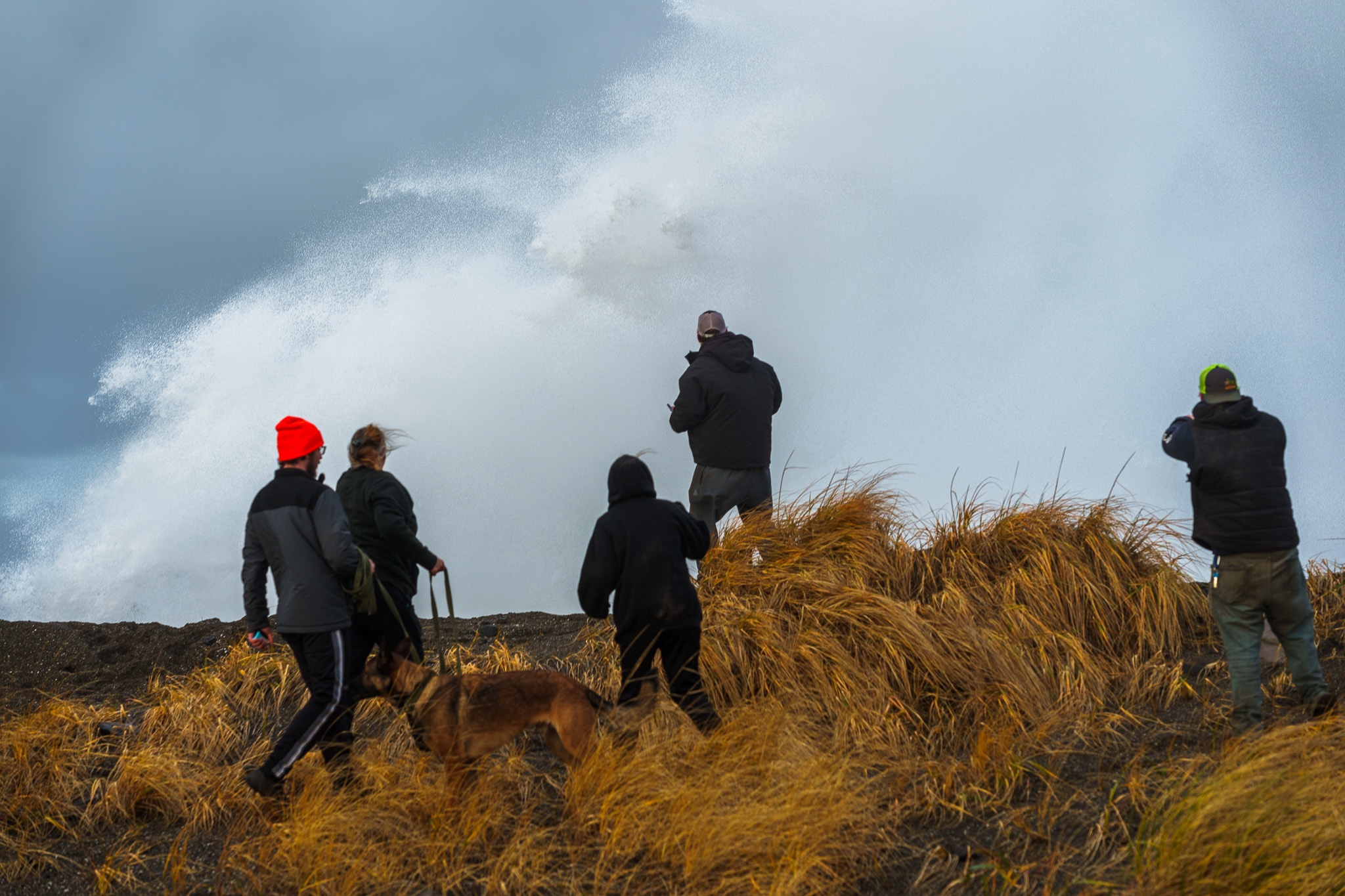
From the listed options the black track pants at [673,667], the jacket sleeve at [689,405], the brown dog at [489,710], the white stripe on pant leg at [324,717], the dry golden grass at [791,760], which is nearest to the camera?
the dry golden grass at [791,760]

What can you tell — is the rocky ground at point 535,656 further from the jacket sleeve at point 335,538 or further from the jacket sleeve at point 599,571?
the jacket sleeve at point 599,571

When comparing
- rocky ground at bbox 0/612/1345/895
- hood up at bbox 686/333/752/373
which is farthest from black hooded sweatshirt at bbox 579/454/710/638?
hood up at bbox 686/333/752/373

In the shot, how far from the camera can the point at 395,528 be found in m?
5.29

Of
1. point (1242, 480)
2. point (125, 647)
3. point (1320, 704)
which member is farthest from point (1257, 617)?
point (125, 647)

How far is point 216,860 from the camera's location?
4.84 m

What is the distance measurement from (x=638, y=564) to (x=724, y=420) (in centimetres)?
306

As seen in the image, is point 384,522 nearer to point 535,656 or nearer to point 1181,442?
point 535,656

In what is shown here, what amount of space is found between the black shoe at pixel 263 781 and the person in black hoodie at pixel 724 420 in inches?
155

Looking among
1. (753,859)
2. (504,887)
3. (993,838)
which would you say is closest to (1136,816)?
(993,838)

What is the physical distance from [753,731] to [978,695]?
65.7 inches

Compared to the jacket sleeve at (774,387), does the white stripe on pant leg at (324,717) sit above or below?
below

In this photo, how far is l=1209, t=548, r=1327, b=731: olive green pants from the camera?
5.55m

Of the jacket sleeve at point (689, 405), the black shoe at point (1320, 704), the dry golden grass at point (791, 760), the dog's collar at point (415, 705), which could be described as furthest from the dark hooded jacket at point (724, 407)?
the black shoe at point (1320, 704)

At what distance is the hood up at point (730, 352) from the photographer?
793 cm
